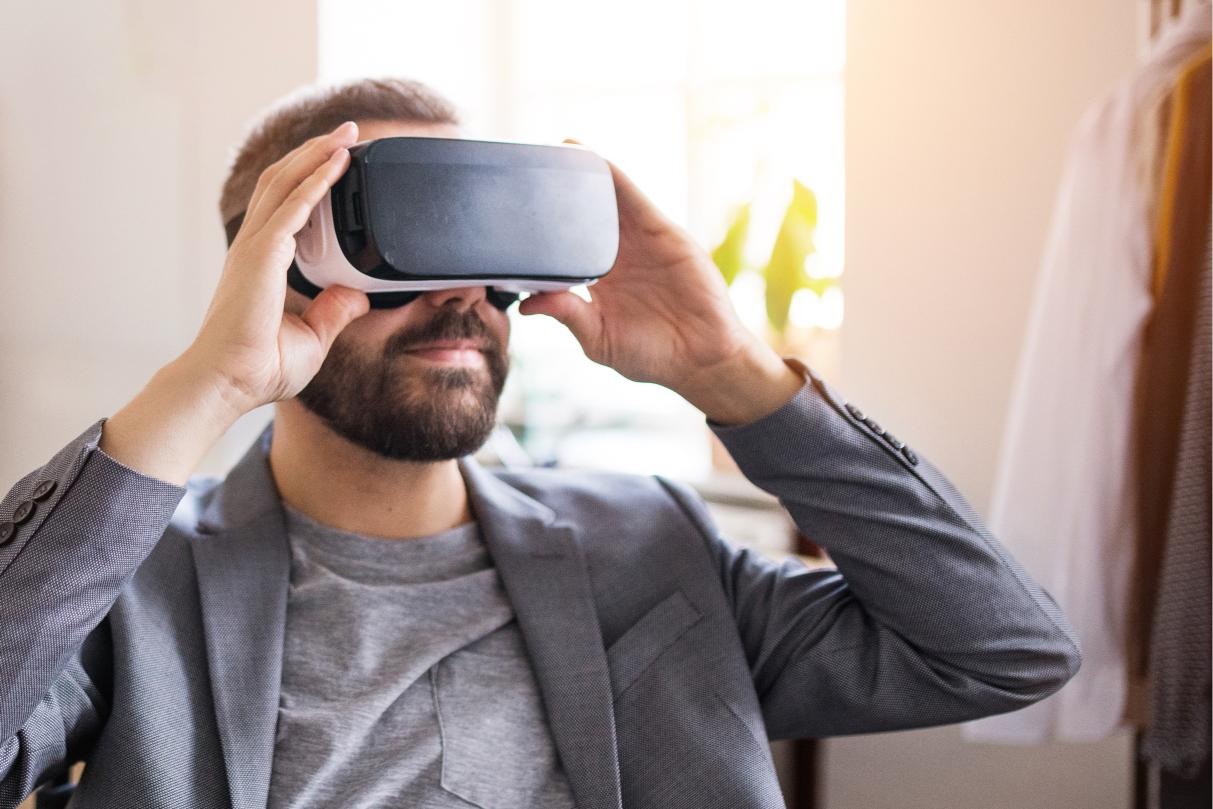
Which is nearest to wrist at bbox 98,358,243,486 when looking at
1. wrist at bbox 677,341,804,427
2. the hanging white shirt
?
wrist at bbox 677,341,804,427

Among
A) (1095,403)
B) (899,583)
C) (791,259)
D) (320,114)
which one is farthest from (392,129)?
(791,259)

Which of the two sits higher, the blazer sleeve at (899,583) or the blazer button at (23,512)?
the blazer button at (23,512)

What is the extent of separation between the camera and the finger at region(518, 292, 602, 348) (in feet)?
3.50

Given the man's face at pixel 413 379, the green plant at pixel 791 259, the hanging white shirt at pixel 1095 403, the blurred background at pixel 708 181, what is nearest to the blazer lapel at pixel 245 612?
the man's face at pixel 413 379

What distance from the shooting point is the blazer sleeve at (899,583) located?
1.00m

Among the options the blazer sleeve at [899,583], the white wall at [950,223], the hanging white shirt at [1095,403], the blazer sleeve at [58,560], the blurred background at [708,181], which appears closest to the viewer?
the blazer sleeve at [58,560]

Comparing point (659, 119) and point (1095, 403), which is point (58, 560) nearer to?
point (1095, 403)

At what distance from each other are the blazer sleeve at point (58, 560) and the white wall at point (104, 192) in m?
0.30

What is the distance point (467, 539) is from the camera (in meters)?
1.13

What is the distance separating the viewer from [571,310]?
1081 mm

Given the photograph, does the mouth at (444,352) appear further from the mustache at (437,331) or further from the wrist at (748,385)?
the wrist at (748,385)

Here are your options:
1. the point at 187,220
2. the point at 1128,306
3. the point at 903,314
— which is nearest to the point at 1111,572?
the point at 1128,306

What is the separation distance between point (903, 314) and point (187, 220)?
112 centimetres

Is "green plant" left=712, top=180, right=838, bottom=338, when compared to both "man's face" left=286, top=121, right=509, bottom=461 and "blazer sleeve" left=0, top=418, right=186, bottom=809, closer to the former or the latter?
"man's face" left=286, top=121, right=509, bottom=461
